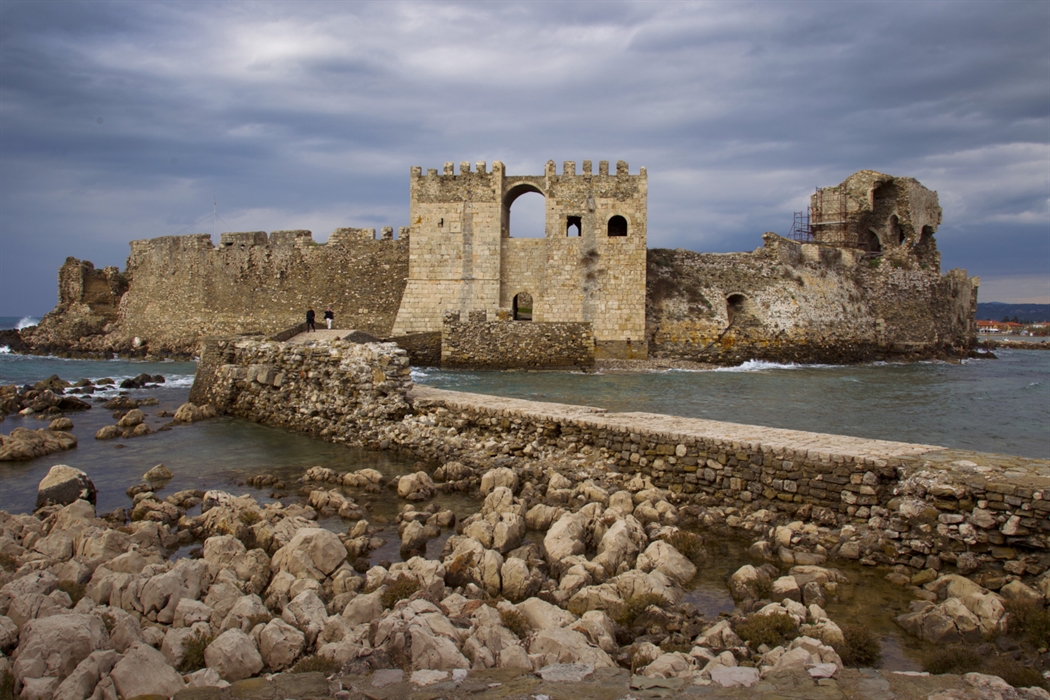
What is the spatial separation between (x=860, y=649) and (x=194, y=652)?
4043 millimetres

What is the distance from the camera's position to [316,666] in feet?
12.8

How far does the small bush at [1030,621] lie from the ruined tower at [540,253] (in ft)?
64.9

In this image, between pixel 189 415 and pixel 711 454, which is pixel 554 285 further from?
pixel 711 454

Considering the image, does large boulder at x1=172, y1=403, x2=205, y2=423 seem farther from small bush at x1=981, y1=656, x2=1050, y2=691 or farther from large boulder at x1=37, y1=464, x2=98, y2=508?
small bush at x1=981, y1=656, x2=1050, y2=691

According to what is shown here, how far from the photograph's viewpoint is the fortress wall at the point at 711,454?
548 cm

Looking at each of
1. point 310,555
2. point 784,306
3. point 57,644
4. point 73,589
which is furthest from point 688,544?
point 784,306

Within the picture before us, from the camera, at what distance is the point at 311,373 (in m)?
12.0

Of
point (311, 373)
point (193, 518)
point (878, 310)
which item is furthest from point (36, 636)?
point (878, 310)

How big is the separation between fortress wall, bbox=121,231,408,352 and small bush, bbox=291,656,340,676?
22.1 meters

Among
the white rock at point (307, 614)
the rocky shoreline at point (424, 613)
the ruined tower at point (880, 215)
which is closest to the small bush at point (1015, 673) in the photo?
the rocky shoreline at point (424, 613)

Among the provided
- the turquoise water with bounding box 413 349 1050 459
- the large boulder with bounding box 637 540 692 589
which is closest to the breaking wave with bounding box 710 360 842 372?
the turquoise water with bounding box 413 349 1050 459

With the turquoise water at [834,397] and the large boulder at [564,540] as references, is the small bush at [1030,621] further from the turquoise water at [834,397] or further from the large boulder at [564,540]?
the turquoise water at [834,397]

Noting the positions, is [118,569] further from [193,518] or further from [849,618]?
[849,618]

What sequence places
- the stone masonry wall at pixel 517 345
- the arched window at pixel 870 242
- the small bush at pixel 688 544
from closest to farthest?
the small bush at pixel 688 544
the stone masonry wall at pixel 517 345
the arched window at pixel 870 242
